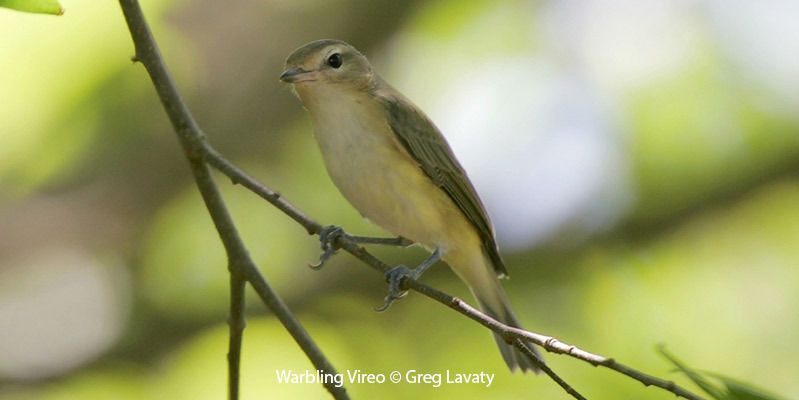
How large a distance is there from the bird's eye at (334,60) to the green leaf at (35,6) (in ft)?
6.00

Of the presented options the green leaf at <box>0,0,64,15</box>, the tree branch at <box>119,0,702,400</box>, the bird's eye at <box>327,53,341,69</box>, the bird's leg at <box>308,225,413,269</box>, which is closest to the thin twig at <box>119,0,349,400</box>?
the tree branch at <box>119,0,702,400</box>

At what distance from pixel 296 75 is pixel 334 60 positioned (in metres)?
0.27

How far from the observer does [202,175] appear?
3.23 meters

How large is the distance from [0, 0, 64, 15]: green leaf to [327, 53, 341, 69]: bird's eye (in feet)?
6.00

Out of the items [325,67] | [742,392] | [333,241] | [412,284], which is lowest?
[742,392]

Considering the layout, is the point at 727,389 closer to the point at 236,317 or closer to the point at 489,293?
the point at 236,317

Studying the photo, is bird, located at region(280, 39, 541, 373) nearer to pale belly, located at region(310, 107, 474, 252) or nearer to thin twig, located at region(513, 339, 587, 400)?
pale belly, located at region(310, 107, 474, 252)

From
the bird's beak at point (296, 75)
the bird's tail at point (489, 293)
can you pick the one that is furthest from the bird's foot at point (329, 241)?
the bird's tail at point (489, 293)

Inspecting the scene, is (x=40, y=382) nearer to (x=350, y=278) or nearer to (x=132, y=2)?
(x=350, y=278)

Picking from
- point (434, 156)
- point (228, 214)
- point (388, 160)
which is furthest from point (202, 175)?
point (434, 156)

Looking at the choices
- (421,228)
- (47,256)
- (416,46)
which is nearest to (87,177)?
(47,256)

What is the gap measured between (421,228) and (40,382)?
2896 millimetres

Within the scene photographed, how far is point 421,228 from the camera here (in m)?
4.55

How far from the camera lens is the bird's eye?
4527 millimetres
